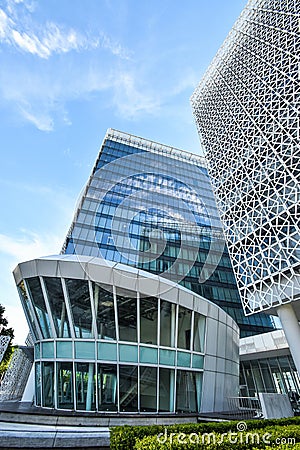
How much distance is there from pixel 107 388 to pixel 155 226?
92.4ft

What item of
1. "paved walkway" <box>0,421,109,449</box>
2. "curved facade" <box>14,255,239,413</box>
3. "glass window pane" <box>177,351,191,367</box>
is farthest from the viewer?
"glass window pane" <box>177,351,191,367</box>

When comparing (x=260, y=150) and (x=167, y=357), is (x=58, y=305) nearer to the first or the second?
(x=167, y=357)

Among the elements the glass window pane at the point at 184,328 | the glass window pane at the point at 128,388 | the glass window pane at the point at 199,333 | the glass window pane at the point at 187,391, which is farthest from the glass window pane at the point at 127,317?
the glass window pane at the point at 199,333

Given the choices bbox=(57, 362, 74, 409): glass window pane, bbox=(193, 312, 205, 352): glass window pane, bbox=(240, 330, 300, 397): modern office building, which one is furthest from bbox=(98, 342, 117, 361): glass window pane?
bbox=(240, 330, 300, 397): modern office building

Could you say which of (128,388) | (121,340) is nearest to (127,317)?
(121,340)

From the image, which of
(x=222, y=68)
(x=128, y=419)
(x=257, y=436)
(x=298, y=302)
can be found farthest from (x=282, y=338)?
(x=222, y=68)

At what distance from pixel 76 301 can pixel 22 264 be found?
3600 mm

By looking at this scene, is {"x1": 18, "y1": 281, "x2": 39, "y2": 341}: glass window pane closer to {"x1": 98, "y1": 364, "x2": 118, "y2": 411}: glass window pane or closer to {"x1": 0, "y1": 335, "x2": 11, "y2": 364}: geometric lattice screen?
{"x1": 98, "y1": 364, "x2": 118, "y2": 411}: glass window pane

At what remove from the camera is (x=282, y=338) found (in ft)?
78.8

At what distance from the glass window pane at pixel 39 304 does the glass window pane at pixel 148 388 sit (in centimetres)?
521

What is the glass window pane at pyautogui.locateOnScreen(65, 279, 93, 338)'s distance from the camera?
492 inches

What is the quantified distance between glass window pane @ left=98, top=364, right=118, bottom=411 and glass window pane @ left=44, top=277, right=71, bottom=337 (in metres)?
2.51

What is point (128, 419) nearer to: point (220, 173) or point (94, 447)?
point (94, 447)
